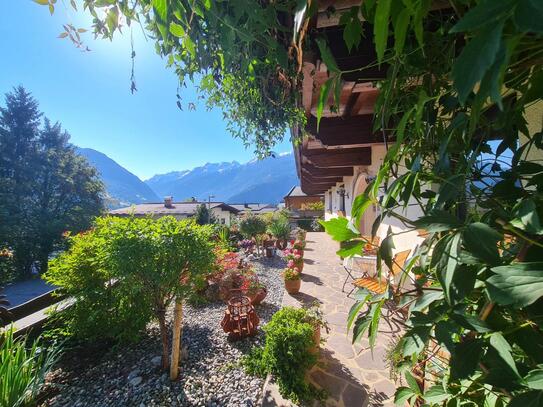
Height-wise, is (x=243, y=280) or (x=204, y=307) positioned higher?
(x=243, y=280)

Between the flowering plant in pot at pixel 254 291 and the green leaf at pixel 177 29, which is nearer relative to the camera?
the green leaf at pixel 177 29

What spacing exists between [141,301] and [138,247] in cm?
113

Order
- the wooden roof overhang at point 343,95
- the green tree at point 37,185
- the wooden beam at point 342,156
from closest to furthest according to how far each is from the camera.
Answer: the wooden roof overhang at point 343,95 < the wooden beam at point 342,156 < the green tree at point 37,185

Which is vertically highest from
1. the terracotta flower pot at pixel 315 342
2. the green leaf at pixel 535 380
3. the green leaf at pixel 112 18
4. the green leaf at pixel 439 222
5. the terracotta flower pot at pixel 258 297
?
the green leaf at pixel 112 18

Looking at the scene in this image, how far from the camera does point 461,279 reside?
1.51ft

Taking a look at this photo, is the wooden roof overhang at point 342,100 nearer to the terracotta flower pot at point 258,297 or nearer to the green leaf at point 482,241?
the green leaf at point 482,241

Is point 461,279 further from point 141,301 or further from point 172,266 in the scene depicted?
point 141,301

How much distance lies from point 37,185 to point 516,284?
1163 inches

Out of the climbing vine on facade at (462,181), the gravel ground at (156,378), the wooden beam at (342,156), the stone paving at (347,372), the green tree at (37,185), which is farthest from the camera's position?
the green tree at (37,185)

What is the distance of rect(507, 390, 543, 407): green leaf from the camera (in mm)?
386

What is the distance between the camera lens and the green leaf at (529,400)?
39 cm

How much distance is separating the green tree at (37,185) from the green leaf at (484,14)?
80.9ft

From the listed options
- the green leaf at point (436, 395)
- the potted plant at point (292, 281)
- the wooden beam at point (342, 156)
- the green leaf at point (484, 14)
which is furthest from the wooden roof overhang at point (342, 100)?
the potted plant at point (292, 281)

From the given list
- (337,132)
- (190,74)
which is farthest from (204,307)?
(190,74)
